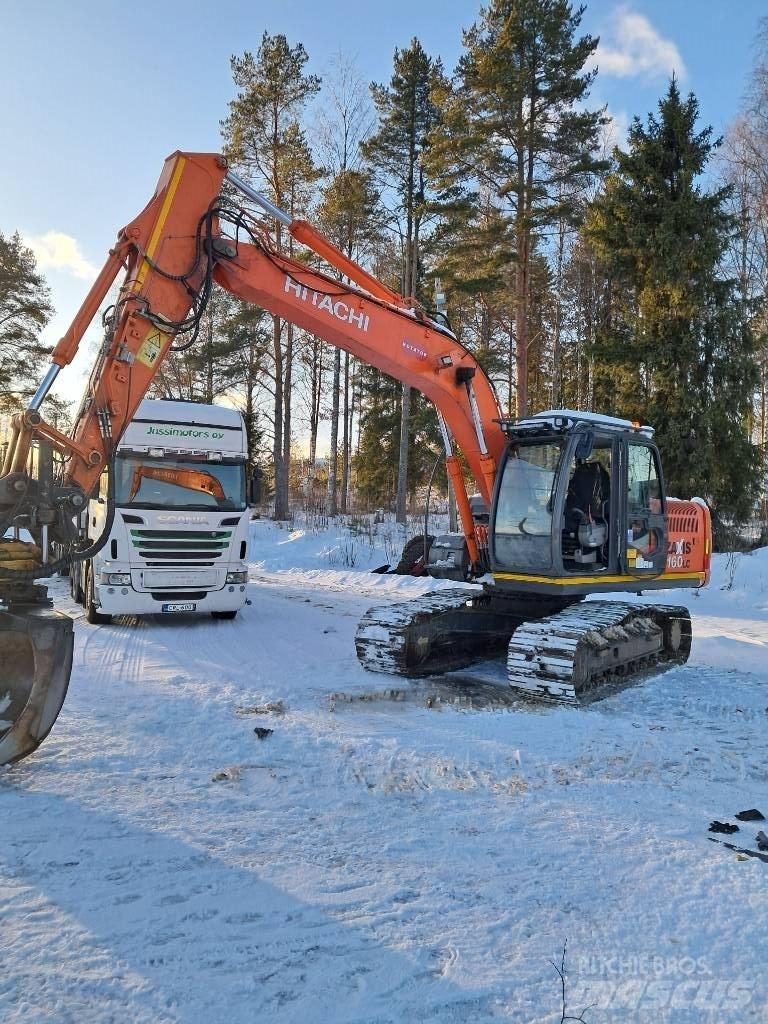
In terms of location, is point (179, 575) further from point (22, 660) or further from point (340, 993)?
point (340, 993)

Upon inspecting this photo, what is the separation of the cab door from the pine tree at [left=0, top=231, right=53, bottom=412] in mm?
28731

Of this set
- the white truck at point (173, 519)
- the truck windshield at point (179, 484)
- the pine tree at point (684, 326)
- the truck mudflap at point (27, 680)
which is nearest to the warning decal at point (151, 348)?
the truck mudflap at point (27, 680)

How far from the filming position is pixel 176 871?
321cm

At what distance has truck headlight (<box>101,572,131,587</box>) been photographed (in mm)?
9250

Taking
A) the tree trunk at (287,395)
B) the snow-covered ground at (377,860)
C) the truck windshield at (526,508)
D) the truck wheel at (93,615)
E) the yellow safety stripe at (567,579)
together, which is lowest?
the snow-covered ground at (377,860)

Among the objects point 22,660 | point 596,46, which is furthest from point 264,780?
point 596,46

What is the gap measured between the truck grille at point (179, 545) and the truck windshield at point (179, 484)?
35cm

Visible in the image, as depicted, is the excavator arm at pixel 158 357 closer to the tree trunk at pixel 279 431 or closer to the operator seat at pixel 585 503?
the operator seat at pixel 585 503

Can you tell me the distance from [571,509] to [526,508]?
46 centimetres

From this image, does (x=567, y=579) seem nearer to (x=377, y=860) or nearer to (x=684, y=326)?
(x=377, y=860)

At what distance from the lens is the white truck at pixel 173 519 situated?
9.32 metres

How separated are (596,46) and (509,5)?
9.39 feet

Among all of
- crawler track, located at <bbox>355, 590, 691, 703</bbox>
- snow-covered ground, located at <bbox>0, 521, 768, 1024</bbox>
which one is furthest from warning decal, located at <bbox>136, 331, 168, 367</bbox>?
crawler track, located at <bbox>355, 590, 691, 703</bbox>

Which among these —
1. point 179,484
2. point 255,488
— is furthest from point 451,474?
point 179,484
